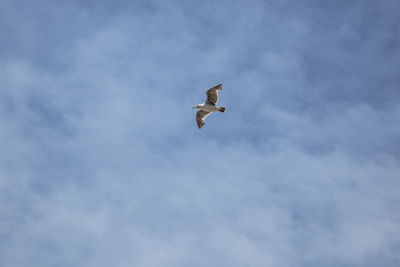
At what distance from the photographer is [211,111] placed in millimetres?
88938

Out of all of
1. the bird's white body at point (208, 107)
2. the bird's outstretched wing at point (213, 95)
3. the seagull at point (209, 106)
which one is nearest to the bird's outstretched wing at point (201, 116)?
the seagull at point (209, 106)

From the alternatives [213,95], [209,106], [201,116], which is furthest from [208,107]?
[201,116]

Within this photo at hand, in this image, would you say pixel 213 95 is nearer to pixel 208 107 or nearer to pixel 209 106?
pixel 209 106

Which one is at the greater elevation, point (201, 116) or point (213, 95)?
point (201, 116)

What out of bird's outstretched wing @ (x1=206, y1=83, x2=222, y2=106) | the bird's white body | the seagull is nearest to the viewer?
bird's outstretched wing @ (x1=206, y1=83, x2=222, y2=106)

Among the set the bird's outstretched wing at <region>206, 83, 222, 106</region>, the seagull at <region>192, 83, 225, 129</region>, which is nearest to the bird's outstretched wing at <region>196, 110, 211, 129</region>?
the seagull at <region>192, 83, 225, 129</region>

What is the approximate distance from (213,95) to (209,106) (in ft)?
7.85

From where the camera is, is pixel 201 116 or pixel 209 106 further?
pixel 201 116

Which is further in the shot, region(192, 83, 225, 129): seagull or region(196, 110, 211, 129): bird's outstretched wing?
region(196, 110, 211, 129): bird's outstretched wing

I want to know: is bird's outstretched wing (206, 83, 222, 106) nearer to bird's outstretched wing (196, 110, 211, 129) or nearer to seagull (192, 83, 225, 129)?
seagull (192, 83, 225, 129)

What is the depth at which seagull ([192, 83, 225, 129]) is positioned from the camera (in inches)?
3356

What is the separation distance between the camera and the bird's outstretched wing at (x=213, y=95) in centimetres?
8469

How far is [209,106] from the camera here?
87.2 m

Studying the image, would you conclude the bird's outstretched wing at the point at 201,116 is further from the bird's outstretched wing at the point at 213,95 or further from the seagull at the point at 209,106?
the bird's outstretched wing at the point at 213,95
